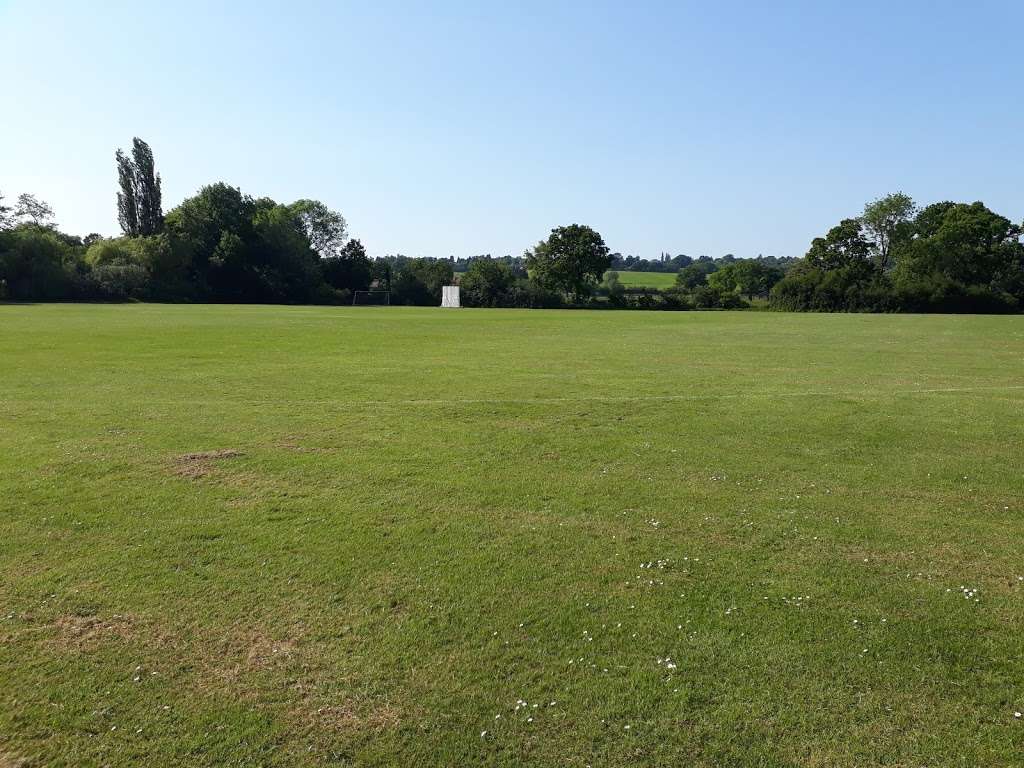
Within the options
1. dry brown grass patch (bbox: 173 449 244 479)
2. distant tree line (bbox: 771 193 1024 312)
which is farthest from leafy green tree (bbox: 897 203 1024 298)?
dry brown grass patch (bbox: 173 449 244 479)

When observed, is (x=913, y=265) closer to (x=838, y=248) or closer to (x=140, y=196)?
(x=838, y=248)

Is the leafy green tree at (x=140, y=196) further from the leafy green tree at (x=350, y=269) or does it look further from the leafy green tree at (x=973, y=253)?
the leafy green tree at (x=973, y=253)

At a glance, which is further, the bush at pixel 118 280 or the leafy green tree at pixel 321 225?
the leafy green tree at pixel 321 225

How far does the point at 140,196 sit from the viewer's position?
110 m

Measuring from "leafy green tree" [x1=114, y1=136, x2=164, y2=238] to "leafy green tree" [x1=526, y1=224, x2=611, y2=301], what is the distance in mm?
57738

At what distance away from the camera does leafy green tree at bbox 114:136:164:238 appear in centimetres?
10906

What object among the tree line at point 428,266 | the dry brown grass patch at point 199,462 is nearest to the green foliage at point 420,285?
the tree line at point 428,266

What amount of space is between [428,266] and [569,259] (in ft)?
72.9

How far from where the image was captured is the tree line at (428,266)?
87.3 meters

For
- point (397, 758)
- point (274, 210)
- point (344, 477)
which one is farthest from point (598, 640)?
point (274, 210)

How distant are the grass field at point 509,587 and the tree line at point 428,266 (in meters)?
82.8

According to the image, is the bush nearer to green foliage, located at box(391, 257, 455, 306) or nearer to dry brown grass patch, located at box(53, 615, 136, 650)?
green foliage, located at box(391, 257, 455, 306)

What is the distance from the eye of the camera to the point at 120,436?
12.3m

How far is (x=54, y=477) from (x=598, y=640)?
7.95m
